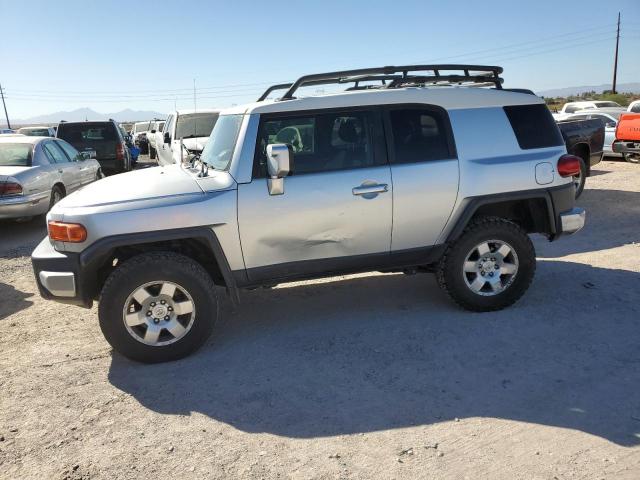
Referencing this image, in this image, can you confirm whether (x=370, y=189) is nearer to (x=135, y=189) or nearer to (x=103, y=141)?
(x=135, y=189)

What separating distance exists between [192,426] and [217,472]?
1.64ft

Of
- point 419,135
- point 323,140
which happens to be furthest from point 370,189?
point 419,135

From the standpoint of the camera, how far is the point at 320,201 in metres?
4.13

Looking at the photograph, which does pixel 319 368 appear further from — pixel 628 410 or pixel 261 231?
pixel 628 410

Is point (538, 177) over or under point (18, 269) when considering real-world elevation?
over

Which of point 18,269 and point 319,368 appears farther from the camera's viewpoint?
point 18,269

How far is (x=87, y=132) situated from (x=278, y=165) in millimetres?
12776

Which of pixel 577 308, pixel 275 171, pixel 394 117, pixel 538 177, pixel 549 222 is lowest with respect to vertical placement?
pixel 577 308

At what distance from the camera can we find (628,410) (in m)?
3.15

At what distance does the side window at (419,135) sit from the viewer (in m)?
4.40

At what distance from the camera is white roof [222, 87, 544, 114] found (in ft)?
13.9

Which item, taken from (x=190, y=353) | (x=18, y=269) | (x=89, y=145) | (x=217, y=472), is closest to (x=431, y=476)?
(x=217, y=472)

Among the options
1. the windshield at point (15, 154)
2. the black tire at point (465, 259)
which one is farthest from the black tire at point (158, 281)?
the windshield at point (15, 154)

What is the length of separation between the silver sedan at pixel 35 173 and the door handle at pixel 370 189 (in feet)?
21.3
